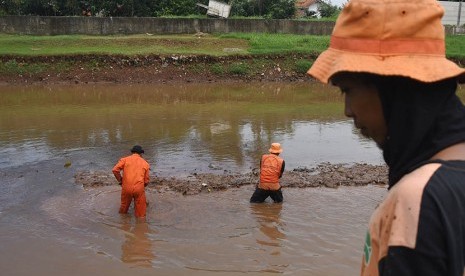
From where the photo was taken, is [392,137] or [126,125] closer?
[392,137]

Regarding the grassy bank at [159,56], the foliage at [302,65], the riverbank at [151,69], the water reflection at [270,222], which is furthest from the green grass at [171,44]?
the water reflection at [270,222]

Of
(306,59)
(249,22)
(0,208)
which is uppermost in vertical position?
(249,22)

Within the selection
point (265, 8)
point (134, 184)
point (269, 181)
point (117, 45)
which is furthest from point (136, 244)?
point (265, 8)

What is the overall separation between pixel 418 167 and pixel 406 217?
171mm

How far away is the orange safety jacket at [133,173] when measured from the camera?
8.68 m

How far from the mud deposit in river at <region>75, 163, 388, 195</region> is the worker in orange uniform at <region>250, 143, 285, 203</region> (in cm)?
110

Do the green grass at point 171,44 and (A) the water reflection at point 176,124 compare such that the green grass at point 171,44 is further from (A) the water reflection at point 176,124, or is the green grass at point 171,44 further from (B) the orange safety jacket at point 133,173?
(B) the orange safety jacket at point 133,173

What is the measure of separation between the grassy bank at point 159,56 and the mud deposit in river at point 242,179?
54.0 ft

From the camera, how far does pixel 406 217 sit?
1410mm

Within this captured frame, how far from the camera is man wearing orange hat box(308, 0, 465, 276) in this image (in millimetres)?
1389

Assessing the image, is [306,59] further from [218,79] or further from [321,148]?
[321,148]

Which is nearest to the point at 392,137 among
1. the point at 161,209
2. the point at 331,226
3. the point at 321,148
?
the point at 331,226

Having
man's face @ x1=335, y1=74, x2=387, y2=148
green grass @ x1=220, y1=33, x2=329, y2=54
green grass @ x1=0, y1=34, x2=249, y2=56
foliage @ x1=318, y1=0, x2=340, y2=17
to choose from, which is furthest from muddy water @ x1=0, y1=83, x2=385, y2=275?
foliage @ x1=318, y1=0, x2=340, y2=17

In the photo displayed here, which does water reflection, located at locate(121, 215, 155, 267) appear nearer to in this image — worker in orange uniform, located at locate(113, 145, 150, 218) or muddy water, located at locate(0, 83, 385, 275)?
muddy water, located at locate(0, 83, 385, 275)
